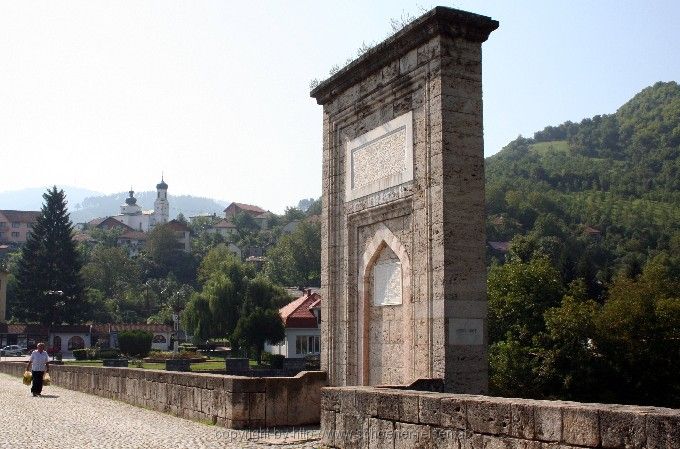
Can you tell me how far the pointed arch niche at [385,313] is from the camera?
10.6 metres

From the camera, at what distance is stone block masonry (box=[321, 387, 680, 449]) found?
4848mm

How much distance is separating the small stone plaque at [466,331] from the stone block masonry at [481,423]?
2.08 meters

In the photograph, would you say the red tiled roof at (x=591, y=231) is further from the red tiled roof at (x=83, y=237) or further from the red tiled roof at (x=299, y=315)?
the red tiled roof at (x=83, y=237)

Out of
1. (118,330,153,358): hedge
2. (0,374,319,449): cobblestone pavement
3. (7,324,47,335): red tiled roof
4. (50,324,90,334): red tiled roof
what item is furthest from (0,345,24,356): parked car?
(0,374,319,449): cobblestone pavement

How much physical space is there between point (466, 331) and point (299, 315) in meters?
51.6

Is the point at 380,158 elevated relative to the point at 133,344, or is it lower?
elevated

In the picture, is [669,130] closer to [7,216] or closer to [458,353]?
[7,216]

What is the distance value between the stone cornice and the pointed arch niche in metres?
2.56

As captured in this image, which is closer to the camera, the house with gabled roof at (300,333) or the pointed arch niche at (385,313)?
the pointed arch niche at (385,313)

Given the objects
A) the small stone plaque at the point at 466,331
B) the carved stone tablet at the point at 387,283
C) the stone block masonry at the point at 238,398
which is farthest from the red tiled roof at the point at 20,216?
the small stone plaque at the point at 466,331

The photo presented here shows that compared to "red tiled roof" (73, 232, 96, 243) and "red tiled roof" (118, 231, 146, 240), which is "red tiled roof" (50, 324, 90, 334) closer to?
"red tiled roof" (118, 231, 146, 240)

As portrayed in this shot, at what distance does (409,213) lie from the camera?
10.7m

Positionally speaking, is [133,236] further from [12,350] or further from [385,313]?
[385,313]

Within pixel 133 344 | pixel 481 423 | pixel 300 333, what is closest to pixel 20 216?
pixel 133 344
